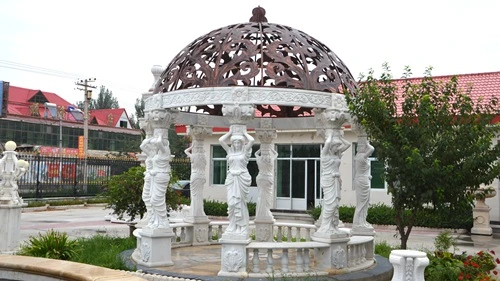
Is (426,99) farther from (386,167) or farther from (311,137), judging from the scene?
(311,137)

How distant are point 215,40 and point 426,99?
3.59m

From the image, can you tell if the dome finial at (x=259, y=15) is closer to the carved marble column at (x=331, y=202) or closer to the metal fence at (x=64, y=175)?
the carved marble column at (x=331, y=202)

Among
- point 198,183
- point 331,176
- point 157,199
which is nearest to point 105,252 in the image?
point 157,199

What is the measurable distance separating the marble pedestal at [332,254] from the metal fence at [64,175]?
Result: 20199 millimetres

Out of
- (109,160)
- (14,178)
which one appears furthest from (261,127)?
(109,160)

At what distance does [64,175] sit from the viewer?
28984 mm

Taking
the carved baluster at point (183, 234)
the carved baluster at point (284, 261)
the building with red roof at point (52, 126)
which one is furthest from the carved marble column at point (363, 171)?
the building with red roof at point (52, 126)

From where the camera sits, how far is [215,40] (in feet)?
27.4

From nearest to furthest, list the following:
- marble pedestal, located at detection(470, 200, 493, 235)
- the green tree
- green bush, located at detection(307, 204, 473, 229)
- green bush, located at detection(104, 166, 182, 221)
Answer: the green tree < green bush, located at detection(104, 166, 182, 221) < marble pedestal, located at detection(470, 200, 493, 235) < green bush, located at detection(307, 204, 473, 229)

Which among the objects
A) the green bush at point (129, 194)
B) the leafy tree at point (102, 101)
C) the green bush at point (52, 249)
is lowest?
the green bush at point (52, 249)

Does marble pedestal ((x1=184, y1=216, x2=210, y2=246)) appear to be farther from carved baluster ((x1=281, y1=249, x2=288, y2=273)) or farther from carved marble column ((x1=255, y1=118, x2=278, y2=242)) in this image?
carved baluster ((x1=281, y1=249, x2=288, y2=273))

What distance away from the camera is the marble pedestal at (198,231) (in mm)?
10727

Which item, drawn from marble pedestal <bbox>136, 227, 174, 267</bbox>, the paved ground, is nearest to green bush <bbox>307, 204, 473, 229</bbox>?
the paved ground

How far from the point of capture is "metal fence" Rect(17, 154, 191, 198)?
27.2m
